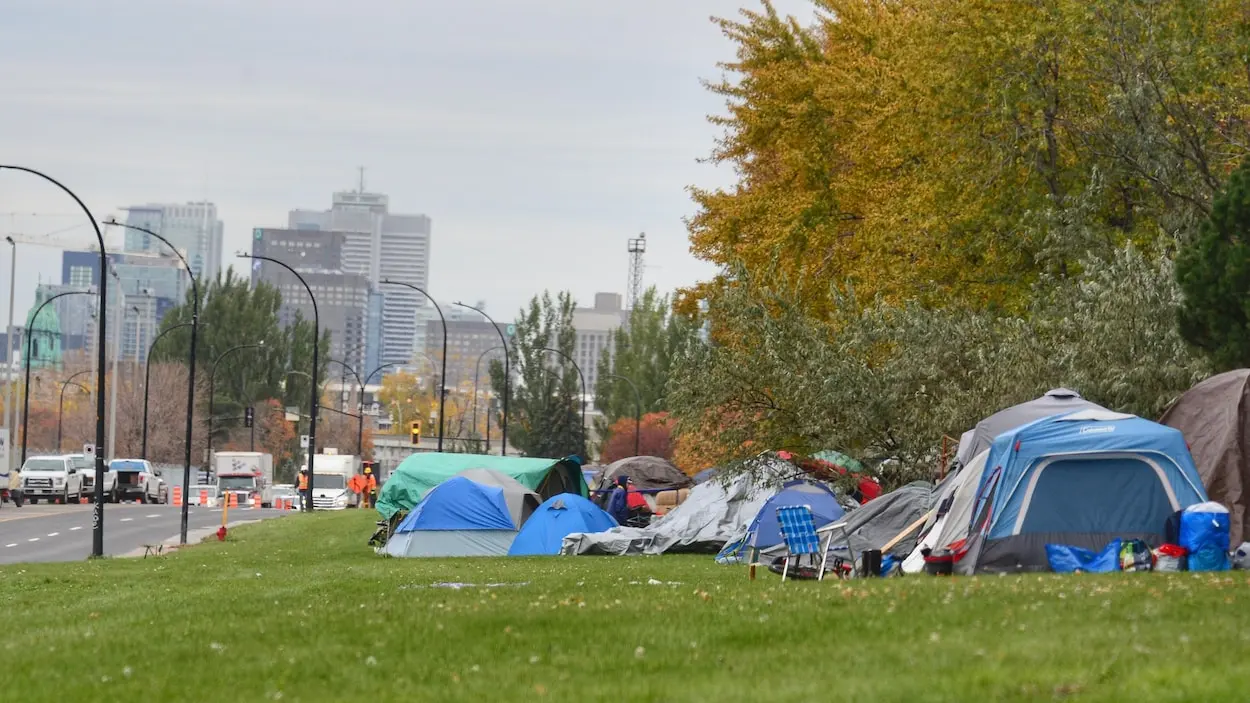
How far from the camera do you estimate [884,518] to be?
23.5m

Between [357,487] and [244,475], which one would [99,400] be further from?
[244,475]

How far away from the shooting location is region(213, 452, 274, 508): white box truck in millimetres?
77900

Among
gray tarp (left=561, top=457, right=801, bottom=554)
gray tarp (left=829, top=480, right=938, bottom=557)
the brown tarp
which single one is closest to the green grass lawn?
the brown tarp

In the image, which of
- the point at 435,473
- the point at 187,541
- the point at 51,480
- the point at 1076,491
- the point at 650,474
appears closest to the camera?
the point at 1076,491

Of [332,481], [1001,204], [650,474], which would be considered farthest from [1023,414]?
[332,481]

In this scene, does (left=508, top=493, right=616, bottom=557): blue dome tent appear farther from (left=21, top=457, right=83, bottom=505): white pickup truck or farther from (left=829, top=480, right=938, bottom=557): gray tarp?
(left=21, top=457, right=83, bottom=505): white pickup truck

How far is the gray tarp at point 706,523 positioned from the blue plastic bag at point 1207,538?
43.4 ft

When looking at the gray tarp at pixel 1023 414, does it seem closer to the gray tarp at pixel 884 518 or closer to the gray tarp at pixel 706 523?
the gray tarp at pixel 884 518

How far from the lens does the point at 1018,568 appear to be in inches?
741

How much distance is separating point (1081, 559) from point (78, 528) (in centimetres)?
3411

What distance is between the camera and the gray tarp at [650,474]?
5069 cm

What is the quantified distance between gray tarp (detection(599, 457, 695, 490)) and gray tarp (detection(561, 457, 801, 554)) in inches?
659

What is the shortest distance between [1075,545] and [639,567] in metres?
8.18

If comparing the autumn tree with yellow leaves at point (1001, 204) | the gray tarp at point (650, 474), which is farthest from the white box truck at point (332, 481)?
the autumn tree with yellow leaves at point (1001, 204)
